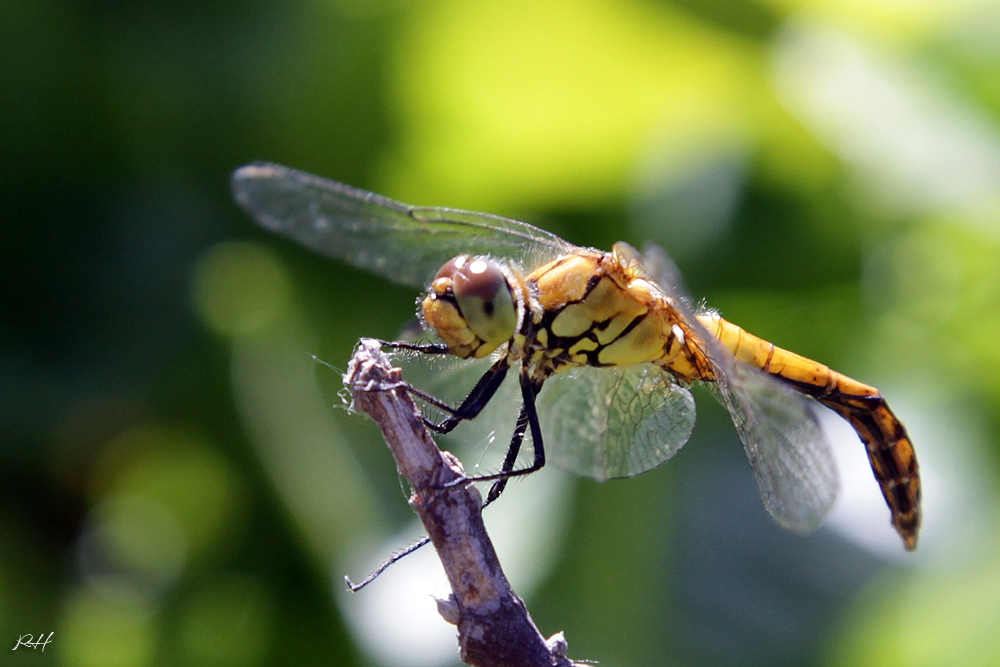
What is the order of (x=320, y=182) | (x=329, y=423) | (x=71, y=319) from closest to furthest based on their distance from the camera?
1. (x=320, y=182)
2. (x=329, y=423)
3. (x=71, y=319)

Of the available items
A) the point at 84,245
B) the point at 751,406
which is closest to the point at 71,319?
the point at 84,245

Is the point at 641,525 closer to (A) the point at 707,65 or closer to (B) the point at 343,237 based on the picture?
(B) the point at 343,237

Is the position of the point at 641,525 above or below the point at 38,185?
below

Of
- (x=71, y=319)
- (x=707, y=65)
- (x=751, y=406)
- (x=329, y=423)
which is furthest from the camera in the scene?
(x=707, y=65)

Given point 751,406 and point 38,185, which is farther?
point 38,185

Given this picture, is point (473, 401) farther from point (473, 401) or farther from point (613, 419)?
point (613, 419)

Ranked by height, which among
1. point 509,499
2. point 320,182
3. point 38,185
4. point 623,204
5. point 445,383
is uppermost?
point 38,185

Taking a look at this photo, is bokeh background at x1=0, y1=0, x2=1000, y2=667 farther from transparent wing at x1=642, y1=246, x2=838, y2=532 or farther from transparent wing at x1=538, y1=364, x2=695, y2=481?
transparent wing at x1=642, y1=246, x2=838, y2=532
